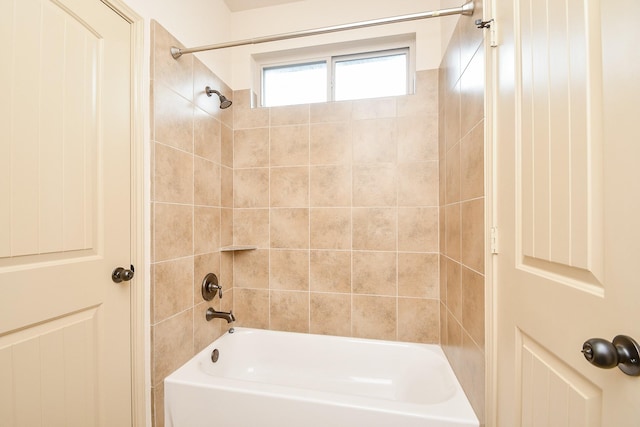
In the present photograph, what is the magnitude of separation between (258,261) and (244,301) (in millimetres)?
312

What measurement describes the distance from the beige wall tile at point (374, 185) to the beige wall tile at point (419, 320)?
66cm

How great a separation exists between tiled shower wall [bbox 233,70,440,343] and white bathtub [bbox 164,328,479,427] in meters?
0.11

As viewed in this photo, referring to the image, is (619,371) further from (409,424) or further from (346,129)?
(346,129)

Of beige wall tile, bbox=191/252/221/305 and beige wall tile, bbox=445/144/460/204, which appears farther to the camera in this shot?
beige wall tile, bbox=191/252/221/305

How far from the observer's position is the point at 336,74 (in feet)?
6.40

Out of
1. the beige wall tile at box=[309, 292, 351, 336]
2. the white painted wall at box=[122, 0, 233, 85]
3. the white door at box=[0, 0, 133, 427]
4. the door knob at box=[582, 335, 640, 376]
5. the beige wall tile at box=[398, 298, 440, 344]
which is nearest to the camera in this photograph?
the door knob at box=[582, 335, 640, 376]

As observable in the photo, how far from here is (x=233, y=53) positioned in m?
1.96

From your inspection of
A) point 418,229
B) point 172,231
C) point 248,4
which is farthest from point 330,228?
point 248,4

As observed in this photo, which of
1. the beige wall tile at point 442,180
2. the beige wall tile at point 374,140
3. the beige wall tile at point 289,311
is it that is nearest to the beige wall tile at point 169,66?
the beige wall tile at point 374,140

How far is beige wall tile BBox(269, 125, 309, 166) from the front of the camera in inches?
73.0

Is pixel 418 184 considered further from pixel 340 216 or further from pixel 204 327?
pixel 204 327

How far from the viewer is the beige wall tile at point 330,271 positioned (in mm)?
1798

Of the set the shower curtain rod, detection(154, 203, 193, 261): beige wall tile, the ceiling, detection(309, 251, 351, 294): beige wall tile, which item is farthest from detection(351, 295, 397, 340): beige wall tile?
the ceiling

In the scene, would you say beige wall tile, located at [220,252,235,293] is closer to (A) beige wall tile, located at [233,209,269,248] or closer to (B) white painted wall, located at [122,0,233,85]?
(A) beige wall tile, located at [233,209,269,248]
